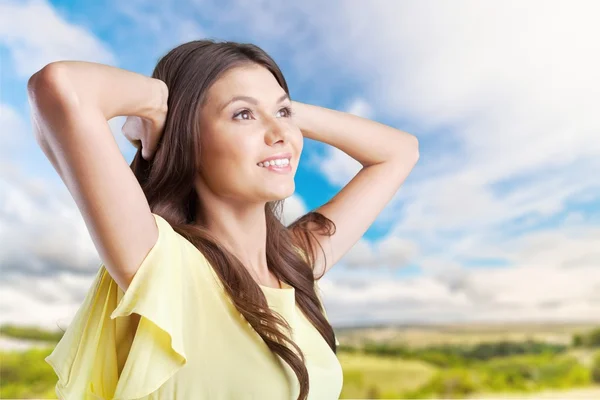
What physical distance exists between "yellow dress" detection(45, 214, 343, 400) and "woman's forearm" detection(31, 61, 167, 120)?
198 mm

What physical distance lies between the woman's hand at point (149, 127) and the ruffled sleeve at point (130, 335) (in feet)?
0.66

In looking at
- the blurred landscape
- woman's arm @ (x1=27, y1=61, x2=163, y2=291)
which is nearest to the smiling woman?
woman's arm @ (x1=27, y1=61, x2=163, y2=291)

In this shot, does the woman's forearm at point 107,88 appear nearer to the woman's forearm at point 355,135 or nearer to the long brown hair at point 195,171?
the long brown hair at point 195,171

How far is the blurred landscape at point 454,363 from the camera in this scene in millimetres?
4129

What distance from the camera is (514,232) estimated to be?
170 inches

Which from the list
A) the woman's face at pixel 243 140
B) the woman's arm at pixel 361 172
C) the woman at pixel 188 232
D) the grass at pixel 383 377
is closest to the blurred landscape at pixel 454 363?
the grass at pixel 383 377

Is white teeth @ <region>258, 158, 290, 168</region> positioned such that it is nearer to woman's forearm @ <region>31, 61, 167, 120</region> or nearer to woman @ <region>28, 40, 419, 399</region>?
woman @ <region>28, 40, 419, 399</region>

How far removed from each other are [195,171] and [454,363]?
3.36 meters

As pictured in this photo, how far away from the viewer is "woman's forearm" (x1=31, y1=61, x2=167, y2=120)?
0.97 m

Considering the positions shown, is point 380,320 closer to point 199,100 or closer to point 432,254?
point 432,254

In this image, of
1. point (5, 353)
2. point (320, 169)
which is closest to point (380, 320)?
point (320, 169)

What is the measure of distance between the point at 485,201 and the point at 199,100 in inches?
129

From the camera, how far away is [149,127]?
128 centimetres

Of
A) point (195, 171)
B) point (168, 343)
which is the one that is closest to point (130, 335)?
point (168, 343)
